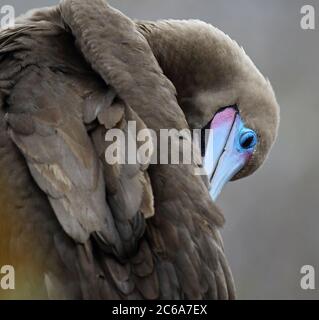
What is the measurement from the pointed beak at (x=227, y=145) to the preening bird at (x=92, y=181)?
22.9 inches

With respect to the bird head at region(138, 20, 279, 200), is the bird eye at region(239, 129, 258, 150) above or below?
below

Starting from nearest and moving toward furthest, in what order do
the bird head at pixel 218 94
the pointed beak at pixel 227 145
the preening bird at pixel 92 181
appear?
the preening bird at pixel 92 181
the bird head at pixel 218 94
the pointed beak at pixel 227 145

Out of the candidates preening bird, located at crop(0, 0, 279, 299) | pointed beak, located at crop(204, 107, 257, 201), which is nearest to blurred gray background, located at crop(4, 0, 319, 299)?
pointed beak, located at crop(204, 107, 257, 201)

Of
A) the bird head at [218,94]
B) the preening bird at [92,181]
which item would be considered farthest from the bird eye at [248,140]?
the preening bird at [92,181]

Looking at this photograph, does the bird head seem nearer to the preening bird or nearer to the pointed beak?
the pointed beak

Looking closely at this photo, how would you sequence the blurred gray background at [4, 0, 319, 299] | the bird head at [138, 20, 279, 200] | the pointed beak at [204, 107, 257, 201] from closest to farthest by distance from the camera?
1. the bird head at [138, 20, 279, 200]
2. the pointed beak at [204, 107, 257, 201]
3. the blurred gray background at [4, 0, 319, 299]

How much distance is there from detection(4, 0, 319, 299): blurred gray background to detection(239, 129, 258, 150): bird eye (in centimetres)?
206

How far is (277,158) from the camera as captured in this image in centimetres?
592

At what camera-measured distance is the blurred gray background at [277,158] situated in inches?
218

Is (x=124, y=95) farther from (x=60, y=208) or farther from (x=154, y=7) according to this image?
(x=154, y=7)

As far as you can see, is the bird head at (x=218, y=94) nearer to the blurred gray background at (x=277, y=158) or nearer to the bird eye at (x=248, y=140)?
the bird eye at (x=248, y=140)

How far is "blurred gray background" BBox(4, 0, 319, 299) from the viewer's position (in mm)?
5539
